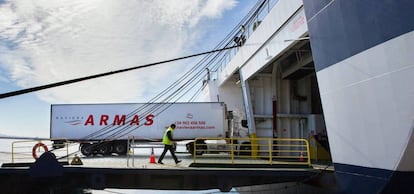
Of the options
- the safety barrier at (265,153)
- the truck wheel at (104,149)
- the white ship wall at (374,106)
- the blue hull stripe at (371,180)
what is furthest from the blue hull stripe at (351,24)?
the truck wheel at (104,149)

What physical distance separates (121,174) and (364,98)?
6356 millimetres

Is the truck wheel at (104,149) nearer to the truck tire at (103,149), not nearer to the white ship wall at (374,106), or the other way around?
the truck tire at (103,149)

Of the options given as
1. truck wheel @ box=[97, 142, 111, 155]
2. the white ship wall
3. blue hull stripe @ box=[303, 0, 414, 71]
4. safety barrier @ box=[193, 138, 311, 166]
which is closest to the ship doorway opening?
safety barrier @ box=[193, 138, 311, 166]

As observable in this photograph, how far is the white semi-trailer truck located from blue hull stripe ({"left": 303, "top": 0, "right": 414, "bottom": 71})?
1072cm

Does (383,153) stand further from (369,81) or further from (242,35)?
(242,35)

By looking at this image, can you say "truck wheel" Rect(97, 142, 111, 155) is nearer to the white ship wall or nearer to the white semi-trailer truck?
the white semi-trailer truck

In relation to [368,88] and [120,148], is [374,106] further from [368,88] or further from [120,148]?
[120,148]

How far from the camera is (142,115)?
18219 millimetres

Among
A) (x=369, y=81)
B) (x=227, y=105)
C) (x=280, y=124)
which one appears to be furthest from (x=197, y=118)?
(x=369, y=81)

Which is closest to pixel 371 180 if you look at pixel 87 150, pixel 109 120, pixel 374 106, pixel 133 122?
pixel 374 106

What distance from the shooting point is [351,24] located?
6.17 meters

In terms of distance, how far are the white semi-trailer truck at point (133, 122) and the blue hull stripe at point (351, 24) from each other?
10.7 m

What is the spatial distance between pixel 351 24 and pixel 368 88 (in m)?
1.18

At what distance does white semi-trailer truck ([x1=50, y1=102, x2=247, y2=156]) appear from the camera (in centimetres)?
1778
